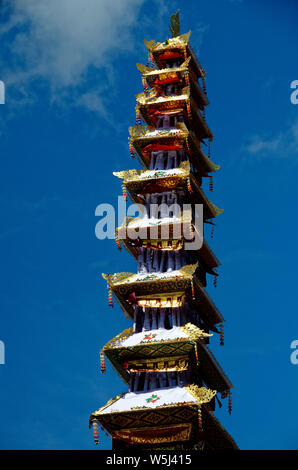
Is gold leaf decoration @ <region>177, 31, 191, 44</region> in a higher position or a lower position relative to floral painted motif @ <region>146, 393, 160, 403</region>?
higher

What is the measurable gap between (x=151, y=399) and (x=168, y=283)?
23.3 feet

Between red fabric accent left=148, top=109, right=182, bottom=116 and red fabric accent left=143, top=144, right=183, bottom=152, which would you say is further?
red fabric accent left=148, top=109, right=182, bottom=116

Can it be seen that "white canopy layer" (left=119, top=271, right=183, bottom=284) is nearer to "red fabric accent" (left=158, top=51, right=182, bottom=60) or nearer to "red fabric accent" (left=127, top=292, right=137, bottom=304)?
"red fabric accent" (left=127, top=292, right=137, bottom=304)

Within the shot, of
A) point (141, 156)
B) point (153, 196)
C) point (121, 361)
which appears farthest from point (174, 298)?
point (141, 156)

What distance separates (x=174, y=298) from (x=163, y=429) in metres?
7.95

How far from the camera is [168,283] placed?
4609 cm

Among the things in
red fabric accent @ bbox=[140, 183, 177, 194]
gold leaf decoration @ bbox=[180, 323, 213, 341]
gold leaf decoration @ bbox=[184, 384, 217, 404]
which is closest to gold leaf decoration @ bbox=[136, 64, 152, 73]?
red fabric accent @ bbox=[140, 183, 177, 194]

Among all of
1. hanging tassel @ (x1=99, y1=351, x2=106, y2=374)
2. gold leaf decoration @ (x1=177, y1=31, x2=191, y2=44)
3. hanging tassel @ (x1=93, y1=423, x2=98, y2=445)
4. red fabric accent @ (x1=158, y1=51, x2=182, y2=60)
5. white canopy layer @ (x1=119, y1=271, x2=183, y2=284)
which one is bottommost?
hanging tassel @ (x1=93, y1=423, x2=98, y2=445)

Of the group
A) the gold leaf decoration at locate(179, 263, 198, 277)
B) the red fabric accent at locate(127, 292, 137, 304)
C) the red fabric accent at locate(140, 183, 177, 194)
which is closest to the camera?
the gold leaf decoration at locate(179, 263, 198, 277)

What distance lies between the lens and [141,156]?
55.2m

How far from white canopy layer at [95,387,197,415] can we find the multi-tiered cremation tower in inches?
2.3

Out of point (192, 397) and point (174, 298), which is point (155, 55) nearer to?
point (174, 298)

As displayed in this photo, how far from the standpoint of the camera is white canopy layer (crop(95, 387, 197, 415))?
40991mm

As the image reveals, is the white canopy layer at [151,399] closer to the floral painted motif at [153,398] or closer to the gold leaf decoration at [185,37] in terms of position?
the floral painted motif at [153,398]
